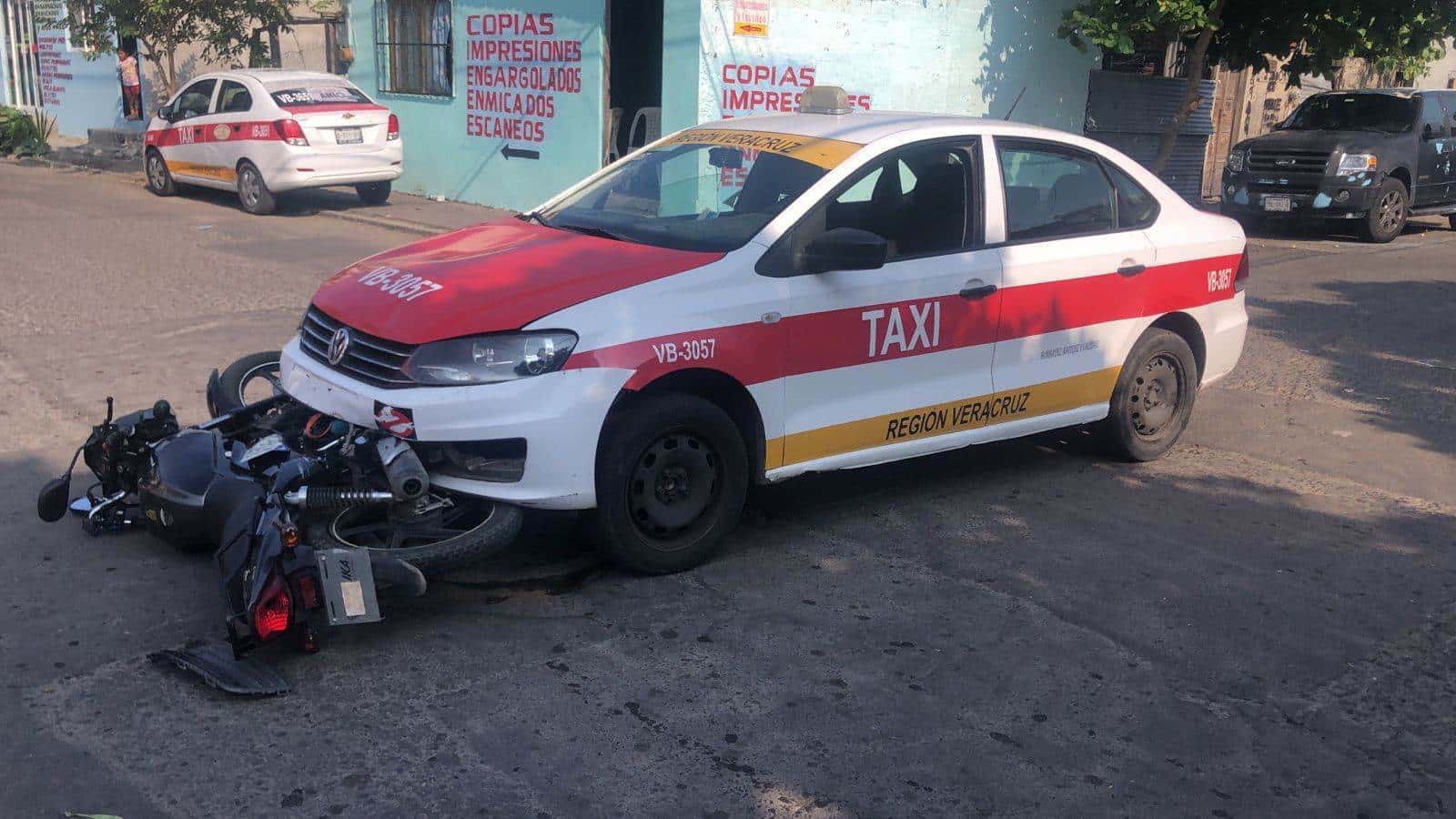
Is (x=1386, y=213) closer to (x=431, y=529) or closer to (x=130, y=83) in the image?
(x=431, y=529)

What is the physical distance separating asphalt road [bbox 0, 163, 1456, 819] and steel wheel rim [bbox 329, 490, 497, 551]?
0.28m

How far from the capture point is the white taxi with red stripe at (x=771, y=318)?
15.0ft

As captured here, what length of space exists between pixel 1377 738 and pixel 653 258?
2.95m

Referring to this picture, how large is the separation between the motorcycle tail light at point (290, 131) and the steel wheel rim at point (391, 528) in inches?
453

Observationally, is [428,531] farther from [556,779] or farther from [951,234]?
[951,234]

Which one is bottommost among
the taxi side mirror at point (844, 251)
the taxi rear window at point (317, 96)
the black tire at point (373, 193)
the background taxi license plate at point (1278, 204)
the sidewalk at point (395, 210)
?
the sidewalk at point (395, 210)

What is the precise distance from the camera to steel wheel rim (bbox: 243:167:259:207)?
15289 mm

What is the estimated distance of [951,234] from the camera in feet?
18.5

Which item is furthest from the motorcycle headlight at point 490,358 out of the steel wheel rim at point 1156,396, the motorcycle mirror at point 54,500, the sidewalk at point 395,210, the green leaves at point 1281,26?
the green leaves at point 1281,26

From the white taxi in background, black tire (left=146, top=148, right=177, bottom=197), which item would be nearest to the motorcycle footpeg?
the white taxi in background

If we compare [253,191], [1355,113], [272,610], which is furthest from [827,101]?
[1355,113]

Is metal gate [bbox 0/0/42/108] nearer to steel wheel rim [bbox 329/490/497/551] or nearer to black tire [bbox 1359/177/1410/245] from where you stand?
black tire [bbox 1359/177/1410/245]

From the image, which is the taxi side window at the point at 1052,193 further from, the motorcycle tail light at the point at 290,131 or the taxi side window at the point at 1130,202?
the motorcycle tail light at the point at 290,131

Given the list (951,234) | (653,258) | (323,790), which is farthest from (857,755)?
(951,234)
